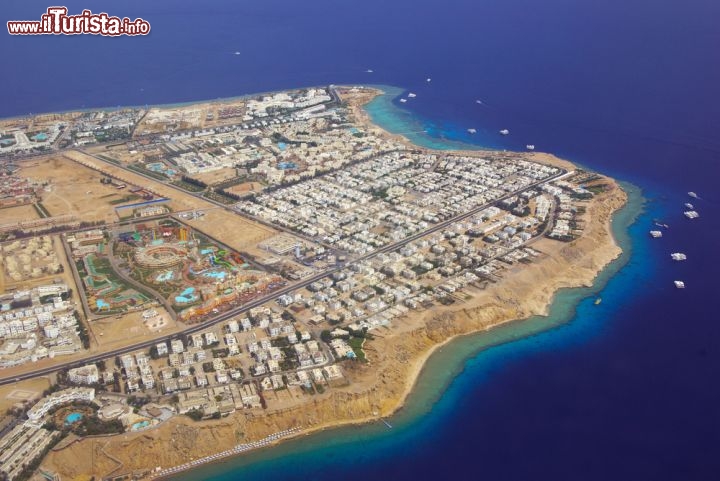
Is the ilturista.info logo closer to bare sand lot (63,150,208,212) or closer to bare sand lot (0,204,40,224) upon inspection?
bare sand lot (63,150,208,212)

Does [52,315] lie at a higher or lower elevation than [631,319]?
higher

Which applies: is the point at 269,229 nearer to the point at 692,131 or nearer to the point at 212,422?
the point at 212,422

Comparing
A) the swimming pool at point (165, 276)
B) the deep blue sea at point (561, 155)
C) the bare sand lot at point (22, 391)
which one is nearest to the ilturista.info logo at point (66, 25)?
→ the deep blue sea at point (561, 155)

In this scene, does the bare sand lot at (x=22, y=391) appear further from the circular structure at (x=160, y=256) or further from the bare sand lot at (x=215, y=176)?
the bare sand lot at (x=215, y=176)


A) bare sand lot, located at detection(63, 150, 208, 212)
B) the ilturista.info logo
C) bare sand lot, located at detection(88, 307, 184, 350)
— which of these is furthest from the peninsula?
the ilturista.info logo

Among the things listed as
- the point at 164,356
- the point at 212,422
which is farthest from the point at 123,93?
the point at 212,422
